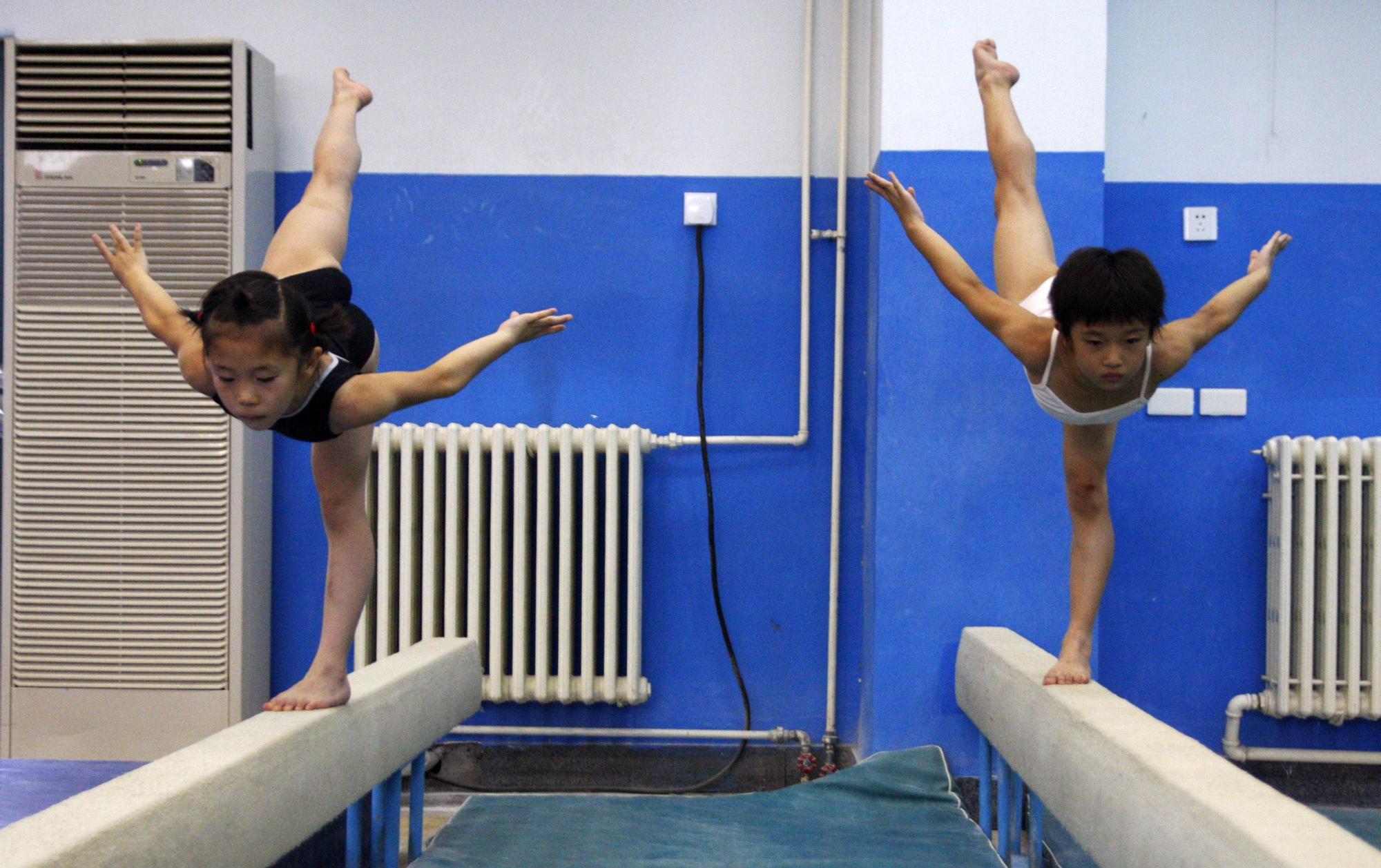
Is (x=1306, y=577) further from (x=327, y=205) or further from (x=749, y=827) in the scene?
(x=327, y=205)

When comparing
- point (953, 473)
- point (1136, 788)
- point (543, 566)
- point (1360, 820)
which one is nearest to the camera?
point (1136, 788)

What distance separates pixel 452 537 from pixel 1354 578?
2.67m

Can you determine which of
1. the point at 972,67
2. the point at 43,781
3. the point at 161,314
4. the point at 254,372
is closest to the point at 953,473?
the point at 972,67

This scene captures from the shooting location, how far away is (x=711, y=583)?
352cm

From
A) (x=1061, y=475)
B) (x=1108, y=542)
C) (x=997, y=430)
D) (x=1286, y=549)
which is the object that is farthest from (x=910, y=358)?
(x=1286, y=549)

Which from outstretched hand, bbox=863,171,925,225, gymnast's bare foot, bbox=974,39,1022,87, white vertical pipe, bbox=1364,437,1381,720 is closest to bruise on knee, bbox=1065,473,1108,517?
outstretched hand, bbox=863,171,925,225

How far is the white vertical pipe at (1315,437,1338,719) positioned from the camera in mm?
3195

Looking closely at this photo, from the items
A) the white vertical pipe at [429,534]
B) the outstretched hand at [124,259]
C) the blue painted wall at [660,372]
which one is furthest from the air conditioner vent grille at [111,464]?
the outstretched hand at [124,259]

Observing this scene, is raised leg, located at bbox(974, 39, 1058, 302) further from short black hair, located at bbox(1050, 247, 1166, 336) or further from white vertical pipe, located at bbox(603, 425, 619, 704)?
white vertical pipe, located at bbox(603, 425, 619, 704)

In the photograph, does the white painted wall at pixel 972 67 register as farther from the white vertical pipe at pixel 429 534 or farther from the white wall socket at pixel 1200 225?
the white vertical pipe at pixel 429 534

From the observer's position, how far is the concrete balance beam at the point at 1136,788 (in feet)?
4.00

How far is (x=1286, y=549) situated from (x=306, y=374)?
2.80 meters

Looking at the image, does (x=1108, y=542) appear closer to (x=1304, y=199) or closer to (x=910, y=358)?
(x=910, y=358)

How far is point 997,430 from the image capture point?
3066 mm
